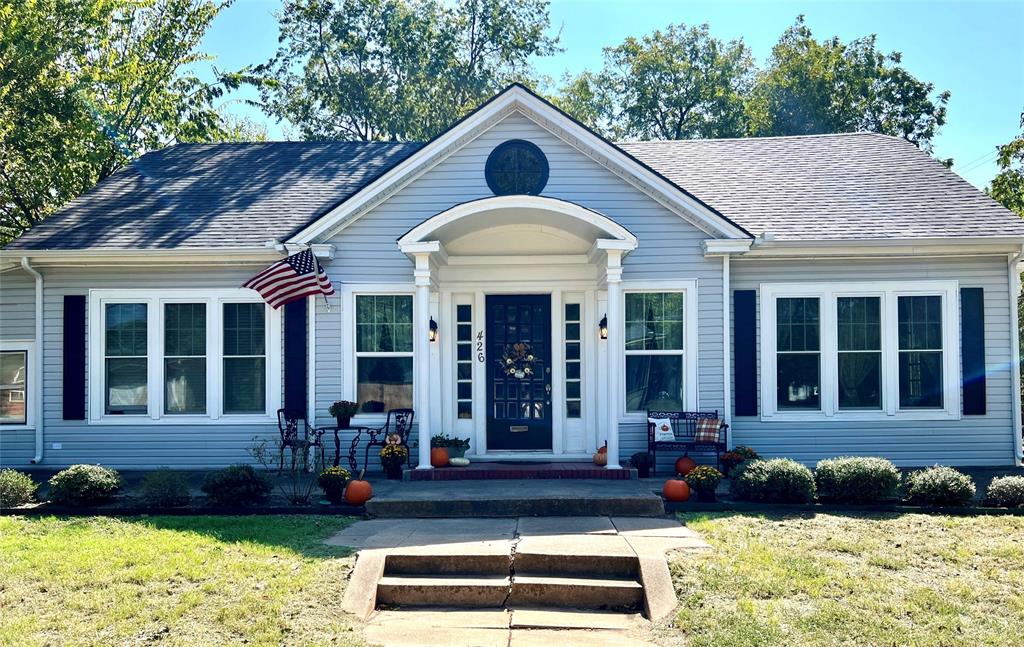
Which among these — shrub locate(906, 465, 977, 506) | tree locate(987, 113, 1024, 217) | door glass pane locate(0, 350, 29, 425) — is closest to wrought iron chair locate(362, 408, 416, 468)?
door glass pane locate(0, 350, 29, 425)

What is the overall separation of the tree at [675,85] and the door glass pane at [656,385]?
2103cm

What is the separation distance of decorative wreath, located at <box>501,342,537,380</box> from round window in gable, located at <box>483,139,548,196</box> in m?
2.09

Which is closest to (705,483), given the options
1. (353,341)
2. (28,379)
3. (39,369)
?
(353,341)

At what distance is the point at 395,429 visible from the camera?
11.2 metres

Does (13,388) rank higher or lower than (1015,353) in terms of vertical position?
lower

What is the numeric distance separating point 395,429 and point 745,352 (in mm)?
4705

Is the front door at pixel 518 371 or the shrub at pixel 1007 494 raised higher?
the front door at pixel 518 371

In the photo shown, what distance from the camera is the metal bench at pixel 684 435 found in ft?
34.8

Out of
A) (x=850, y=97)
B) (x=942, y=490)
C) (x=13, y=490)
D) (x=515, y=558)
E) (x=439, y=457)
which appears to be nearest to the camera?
(x=515, y=558)

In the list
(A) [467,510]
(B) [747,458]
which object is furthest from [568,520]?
(B) [747,458]

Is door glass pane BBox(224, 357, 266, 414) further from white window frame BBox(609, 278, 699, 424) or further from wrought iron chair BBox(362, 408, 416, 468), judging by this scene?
white window frame BBox(609, 278, 699, 424)

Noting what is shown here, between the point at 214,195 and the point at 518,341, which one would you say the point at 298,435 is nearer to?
the point at 518,341

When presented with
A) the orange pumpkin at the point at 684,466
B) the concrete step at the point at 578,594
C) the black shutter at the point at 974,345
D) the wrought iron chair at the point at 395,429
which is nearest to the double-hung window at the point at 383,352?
the wrought iron chair at the point at 395,429

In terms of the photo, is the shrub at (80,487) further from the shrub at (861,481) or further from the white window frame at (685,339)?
the shrub at (861,481)
